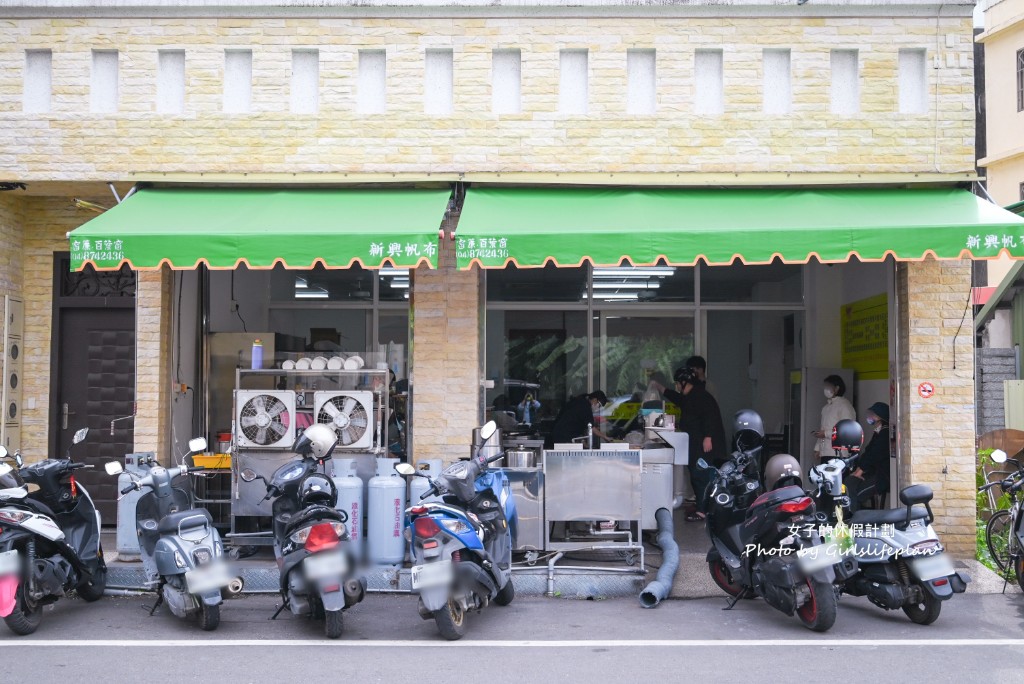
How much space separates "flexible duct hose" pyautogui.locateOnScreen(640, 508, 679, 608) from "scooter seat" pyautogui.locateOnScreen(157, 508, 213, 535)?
140 inches

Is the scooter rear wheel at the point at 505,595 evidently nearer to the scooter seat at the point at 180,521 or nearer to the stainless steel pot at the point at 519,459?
the stainless steel pot at the point at 519,459

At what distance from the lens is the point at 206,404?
1048cm

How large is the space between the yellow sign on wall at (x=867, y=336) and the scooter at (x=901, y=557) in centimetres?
423

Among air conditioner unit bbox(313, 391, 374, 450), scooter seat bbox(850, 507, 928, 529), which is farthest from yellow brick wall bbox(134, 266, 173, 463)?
scooter seat bbox(850, 507, 928, 529)

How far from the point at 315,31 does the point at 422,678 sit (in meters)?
6.55

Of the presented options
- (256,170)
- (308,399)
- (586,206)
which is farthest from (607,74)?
(308,399)

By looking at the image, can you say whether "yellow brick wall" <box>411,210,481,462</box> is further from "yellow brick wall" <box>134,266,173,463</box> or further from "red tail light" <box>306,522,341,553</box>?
"red tail light" <box>306,522,341,553</box>

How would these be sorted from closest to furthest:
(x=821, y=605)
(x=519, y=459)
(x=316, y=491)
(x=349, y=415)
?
(x=821, y=605), (x=316, y=491), (x=519, y=459), (x=349, y=415)

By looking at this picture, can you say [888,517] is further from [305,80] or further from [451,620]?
[305,80]

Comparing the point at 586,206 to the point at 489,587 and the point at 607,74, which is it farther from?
the point at 489,587

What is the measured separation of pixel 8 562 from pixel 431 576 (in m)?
2.96

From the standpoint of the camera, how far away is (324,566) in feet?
22.0

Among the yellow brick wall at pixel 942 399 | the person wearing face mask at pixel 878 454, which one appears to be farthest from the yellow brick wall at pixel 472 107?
the person wearing face mask at pixel 878 454

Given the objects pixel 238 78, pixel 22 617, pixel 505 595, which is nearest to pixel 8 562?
pixel 22 617
